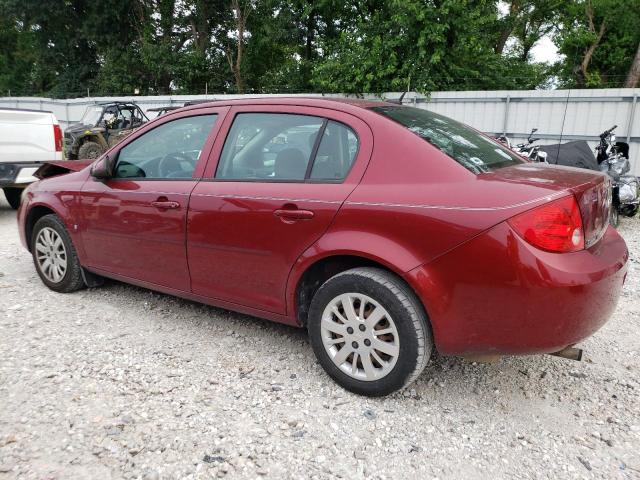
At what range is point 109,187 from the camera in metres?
3.80

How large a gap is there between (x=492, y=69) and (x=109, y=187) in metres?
15.7

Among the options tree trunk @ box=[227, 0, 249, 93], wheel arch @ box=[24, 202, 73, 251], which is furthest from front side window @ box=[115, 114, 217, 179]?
tree trunk @ box=[227, 0, 249, 93]

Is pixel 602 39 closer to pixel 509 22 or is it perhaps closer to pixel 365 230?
pixel 509 22

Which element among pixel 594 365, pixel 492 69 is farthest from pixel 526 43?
pixel 594 365

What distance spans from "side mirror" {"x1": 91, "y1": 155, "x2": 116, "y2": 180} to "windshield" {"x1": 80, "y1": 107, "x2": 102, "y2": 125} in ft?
34.4

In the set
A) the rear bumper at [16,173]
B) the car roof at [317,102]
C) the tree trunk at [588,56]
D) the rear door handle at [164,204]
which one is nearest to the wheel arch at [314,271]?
the car roof at [317,102]

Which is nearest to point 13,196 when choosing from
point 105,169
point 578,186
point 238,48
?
point 105,169

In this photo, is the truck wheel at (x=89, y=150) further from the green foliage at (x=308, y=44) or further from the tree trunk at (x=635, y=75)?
the tree trunk at (x=635, y=75)

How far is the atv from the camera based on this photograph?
12008 mm

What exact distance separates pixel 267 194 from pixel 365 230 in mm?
666

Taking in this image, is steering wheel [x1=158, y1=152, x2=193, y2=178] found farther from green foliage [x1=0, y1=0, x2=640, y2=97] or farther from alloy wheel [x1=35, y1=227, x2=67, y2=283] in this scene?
green foliage [x1=0, y1=0, x2=640, y2=97]

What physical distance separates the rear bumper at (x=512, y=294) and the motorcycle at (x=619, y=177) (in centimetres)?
535

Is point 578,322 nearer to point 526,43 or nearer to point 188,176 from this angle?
point 188,176

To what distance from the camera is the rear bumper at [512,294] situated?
2262 millimetres
